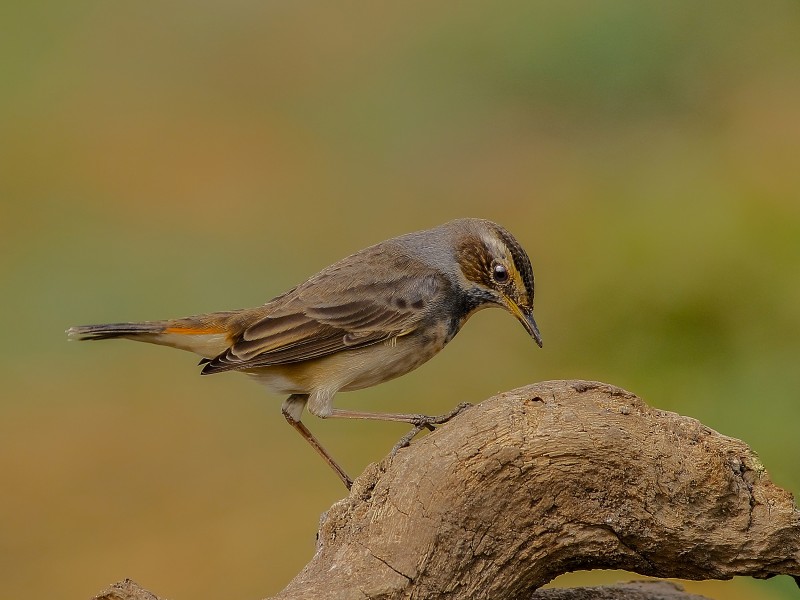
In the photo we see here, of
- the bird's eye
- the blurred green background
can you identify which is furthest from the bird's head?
the blurred green background

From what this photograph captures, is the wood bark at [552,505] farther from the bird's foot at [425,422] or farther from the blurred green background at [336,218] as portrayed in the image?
the blurred green background at [336,218]

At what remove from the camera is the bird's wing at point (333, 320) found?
779 cm

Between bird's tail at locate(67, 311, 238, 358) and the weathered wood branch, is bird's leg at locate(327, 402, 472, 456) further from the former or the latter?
bird's tail at locate(67, 311, 238, 358)

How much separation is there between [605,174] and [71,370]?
7.96 metres

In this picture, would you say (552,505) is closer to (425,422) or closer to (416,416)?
(425,422)

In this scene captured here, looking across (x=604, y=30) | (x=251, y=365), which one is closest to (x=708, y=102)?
(x=604, y=30)

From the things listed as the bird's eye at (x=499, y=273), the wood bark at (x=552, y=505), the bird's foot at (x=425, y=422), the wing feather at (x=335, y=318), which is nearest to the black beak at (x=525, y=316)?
the bird's eye at (x=499, y=273)

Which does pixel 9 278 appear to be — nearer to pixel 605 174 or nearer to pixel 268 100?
pixel 268 100

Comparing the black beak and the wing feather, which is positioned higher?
the wing feather

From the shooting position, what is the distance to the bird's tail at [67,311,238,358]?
7.96m

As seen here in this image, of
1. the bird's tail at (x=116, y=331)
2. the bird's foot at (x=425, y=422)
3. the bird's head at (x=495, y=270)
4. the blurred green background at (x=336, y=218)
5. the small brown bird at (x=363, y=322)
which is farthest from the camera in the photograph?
the blurred green background at (x=336, y=218)

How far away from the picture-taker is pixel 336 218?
18109 millimetres

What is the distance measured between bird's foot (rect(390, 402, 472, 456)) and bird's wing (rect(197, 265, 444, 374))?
1.08 meters

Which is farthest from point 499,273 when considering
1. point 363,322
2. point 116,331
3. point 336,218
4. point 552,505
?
point 336,218
